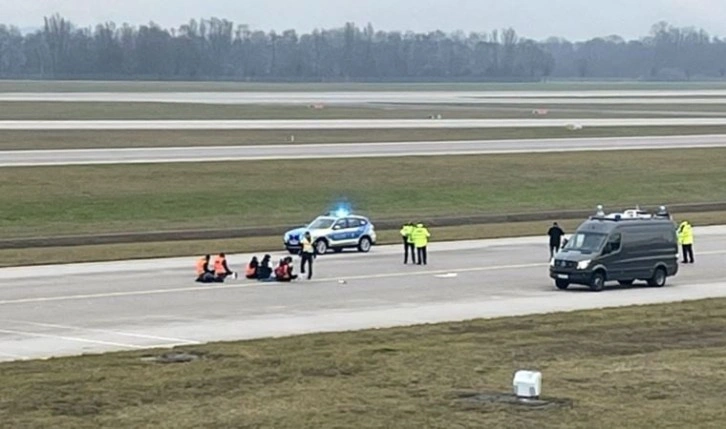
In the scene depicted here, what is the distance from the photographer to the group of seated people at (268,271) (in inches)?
1601

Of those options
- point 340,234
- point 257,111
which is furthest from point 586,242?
point 257,111

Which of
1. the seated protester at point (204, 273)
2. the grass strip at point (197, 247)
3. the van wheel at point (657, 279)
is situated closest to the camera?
the seated protester at point (204, 273)

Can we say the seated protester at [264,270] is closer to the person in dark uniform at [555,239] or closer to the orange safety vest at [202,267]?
the orange safety vest at [202,267]

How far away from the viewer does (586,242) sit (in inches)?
1612

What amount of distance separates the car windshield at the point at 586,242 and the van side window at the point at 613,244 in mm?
195

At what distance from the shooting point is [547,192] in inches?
2783

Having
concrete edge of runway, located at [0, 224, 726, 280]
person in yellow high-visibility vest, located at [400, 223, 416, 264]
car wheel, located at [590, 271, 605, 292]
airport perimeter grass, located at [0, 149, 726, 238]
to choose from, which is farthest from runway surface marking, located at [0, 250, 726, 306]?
airport perimeter grass, located at [0, 149, 726, 238]

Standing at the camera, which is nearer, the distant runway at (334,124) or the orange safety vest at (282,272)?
the orange safety vest at (282,272)

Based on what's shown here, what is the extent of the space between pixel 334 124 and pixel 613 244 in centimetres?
7164

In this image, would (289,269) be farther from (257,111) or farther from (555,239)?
(257,111)

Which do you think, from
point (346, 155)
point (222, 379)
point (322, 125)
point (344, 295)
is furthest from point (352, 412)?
point (322, 125)

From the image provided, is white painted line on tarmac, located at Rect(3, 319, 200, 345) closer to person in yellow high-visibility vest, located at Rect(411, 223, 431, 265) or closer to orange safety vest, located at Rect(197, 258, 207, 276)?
orange safety vest, located at Rect(197, 258, 207, 276)

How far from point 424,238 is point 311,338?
16.6 metres

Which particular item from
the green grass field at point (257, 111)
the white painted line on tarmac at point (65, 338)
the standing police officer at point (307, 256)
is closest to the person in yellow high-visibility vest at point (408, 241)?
the standing police officer at point (307, 256)
